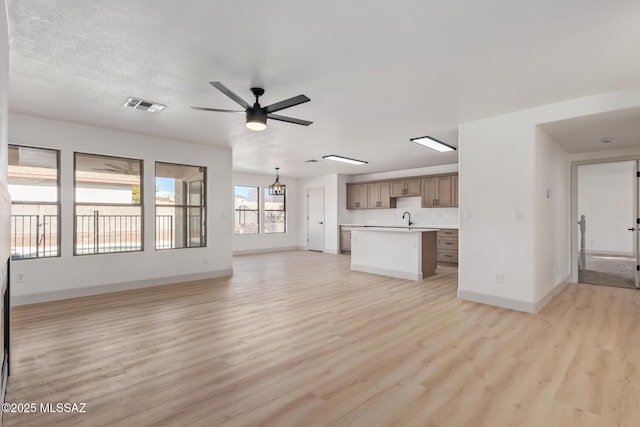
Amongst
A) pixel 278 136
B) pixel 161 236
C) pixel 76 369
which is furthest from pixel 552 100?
pixel 161 236

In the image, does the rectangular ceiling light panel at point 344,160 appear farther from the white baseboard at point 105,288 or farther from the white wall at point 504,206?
the white baseboard at point 105,288

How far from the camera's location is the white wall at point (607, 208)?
882 cm

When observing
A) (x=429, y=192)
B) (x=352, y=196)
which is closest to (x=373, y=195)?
(x=352, y=196)

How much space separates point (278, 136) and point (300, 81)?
215cm

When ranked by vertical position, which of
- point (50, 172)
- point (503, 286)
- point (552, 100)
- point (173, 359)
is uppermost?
point (552, 100)

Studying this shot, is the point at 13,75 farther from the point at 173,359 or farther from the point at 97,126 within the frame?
the point at 173,359

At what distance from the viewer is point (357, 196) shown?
9922 mm

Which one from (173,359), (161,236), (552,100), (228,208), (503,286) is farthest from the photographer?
(228,208)

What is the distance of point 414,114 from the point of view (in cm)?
411

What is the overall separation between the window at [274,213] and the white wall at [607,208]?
29.1ft

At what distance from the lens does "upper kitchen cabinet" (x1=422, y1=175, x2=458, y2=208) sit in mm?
7719

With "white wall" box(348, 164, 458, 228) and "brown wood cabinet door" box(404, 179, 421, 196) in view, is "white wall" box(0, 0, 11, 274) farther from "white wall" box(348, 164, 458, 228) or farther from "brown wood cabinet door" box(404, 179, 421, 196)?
"brown wood cabinet door" box(404, 179, 421, 196)

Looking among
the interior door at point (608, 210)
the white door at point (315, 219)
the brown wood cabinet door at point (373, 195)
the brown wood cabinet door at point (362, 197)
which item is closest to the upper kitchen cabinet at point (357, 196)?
the brown wood cabinet door at point (362, 197)

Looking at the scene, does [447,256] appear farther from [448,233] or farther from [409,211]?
[409,211]
